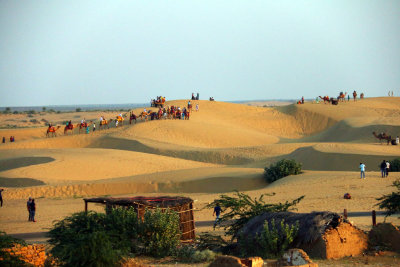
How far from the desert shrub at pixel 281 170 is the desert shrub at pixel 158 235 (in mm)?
18325

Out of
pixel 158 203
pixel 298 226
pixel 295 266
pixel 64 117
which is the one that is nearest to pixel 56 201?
pixel 158 203

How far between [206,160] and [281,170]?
11995 millimetres

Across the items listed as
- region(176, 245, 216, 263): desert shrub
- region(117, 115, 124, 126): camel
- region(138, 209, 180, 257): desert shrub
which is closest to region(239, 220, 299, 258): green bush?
region(176, 245, 216, 263): desert shrub

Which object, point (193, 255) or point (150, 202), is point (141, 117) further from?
point (193, 255)

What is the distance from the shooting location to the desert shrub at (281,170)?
35.2 metres

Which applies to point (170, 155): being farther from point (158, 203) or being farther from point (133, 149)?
point (158, 203)

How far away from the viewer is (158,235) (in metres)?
16.9

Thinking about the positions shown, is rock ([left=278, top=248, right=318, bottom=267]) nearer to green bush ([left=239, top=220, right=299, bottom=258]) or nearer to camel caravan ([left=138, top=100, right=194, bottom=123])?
green bush ([left=239, top=220, right=299, bottom=258])

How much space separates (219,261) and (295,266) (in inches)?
60.2

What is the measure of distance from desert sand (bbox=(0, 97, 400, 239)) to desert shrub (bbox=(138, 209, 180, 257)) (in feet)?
16.9

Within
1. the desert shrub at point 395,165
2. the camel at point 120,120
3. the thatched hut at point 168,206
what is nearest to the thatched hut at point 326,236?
the thatched hut at point 168,206

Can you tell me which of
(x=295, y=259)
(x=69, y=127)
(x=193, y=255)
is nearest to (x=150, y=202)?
(x=193, y=255)

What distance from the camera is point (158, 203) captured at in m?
19.1

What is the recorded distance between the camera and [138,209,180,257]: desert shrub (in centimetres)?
1684
